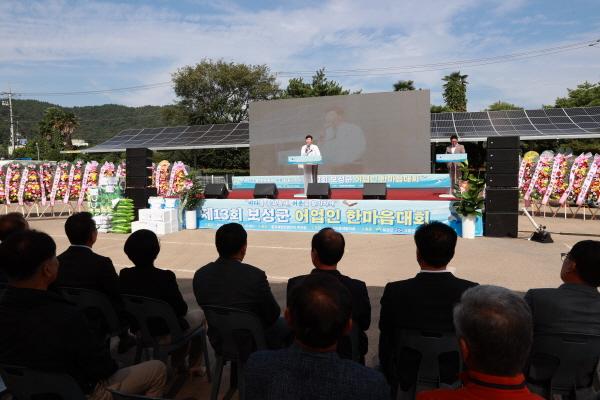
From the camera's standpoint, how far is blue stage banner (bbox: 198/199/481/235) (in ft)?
28.2

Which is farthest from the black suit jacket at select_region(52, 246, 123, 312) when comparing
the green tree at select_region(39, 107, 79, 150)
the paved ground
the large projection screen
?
the green tree at select_region(39, 107, 79, 150)

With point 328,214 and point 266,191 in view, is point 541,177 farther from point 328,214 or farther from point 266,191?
point 266,191

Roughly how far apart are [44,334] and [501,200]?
25.7 ft

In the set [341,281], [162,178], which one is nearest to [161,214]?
[162,178]

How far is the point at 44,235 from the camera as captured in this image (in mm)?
1989

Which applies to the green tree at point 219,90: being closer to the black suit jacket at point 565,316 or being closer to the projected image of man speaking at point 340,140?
the projected image of man speaking at point 340,140

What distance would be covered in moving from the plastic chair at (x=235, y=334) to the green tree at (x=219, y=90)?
36017mm

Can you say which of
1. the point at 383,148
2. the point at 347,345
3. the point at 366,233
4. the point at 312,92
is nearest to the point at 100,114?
the point at 312,92

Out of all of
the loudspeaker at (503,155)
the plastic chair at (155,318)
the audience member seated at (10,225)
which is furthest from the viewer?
the loudspeaker at (503,155)

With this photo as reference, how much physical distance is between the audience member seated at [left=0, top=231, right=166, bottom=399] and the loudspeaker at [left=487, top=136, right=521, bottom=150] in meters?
7.68

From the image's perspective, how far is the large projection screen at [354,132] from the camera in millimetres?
15941

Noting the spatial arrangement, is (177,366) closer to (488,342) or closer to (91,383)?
(91,383)

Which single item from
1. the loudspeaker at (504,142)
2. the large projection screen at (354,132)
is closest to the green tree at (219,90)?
the large projection screen at (354,132)

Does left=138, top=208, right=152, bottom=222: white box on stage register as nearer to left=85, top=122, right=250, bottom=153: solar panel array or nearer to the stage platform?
the stage platform
